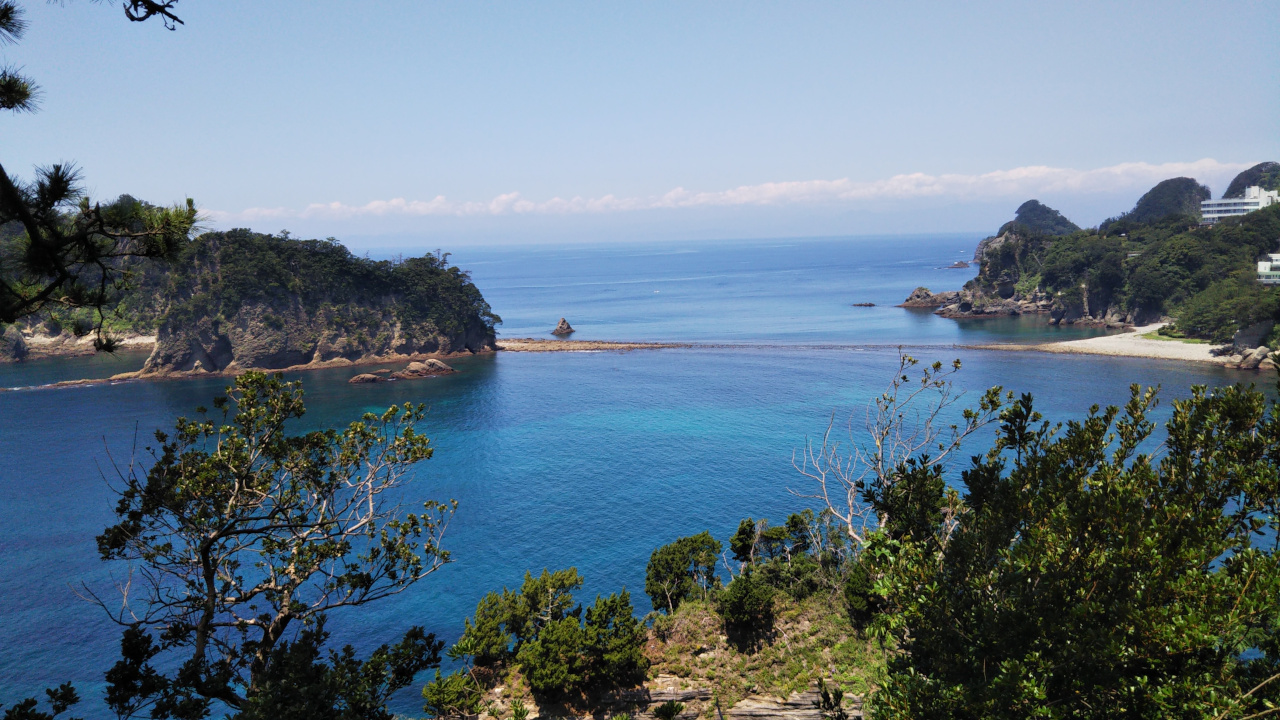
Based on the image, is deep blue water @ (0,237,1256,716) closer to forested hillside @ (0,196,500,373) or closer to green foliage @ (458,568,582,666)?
green foliage @ (458,568,582,666)

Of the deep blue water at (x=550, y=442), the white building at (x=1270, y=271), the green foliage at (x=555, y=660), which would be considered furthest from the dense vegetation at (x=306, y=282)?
the white building at (x=1270, y=271)

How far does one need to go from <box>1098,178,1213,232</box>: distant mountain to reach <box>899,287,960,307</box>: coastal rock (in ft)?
246

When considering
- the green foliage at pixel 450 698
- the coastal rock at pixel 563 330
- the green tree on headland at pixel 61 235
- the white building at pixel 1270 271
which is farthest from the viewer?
the coastal rock at pixel 563 330

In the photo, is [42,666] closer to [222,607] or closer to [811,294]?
[222,607]

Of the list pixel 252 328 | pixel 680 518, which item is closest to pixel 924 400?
pixel 680 518

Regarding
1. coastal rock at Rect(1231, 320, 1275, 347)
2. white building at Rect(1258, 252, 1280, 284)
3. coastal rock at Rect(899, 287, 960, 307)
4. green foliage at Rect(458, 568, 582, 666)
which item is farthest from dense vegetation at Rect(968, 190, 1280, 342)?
green foliage at Rect(458, 568, 582, 666)

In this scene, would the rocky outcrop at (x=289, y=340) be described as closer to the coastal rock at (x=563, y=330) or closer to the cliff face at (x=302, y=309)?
the cliff face at (x=302, y=309)

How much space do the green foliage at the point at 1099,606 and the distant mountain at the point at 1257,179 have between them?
569ft

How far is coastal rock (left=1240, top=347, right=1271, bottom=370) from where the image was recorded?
56000 mm

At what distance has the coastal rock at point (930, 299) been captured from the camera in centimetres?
11025

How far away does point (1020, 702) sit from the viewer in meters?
7.13

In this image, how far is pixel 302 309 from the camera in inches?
2862

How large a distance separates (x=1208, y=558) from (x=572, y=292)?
152908 millimetres

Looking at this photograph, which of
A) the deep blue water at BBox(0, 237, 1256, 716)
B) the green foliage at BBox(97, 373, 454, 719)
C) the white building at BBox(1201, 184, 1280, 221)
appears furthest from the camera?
the white building at BBox(1201, 184, 1280, 221)
